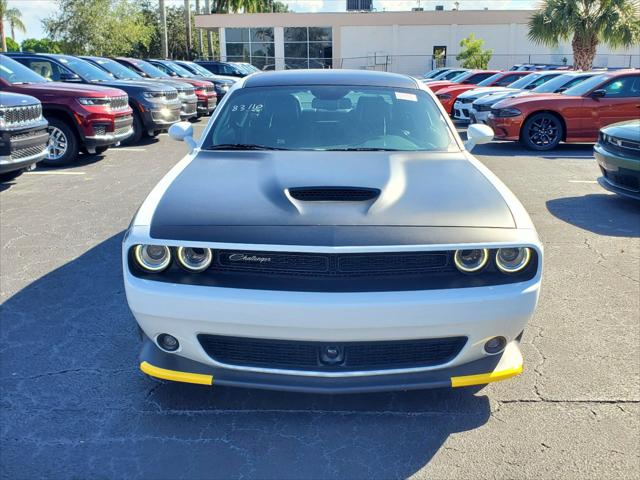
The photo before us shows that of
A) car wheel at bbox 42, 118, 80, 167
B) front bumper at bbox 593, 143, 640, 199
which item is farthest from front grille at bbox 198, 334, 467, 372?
car wheel at bbox 42, 118, 80, 167

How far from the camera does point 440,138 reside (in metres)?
4.18

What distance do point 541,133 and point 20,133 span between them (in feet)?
30.2

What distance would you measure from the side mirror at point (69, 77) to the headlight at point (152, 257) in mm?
10140

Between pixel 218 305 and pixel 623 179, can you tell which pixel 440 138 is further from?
pixel 623 179

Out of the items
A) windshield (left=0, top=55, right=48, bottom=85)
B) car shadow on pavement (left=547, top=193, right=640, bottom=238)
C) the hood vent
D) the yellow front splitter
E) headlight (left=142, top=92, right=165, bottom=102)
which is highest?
windshield (left=0, top=55, right=48, bottom=85)

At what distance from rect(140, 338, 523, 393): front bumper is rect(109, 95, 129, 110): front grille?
322 inches

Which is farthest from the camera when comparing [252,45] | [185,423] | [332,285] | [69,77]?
[252,45]

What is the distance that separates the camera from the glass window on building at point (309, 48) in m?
45.8

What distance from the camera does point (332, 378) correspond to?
9.02 feet

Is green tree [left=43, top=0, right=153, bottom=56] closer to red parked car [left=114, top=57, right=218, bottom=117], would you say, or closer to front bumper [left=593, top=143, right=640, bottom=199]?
red parked car [left=114, top=57, right=218, bottom=117]

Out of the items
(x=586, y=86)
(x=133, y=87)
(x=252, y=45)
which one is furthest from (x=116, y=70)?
(x=252, y=45)

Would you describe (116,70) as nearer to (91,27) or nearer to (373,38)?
(91,27)

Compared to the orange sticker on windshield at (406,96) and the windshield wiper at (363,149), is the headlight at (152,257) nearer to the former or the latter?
the windshield wiper at (363,149)

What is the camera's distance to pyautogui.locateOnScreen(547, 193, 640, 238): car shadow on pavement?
6.45 metres
